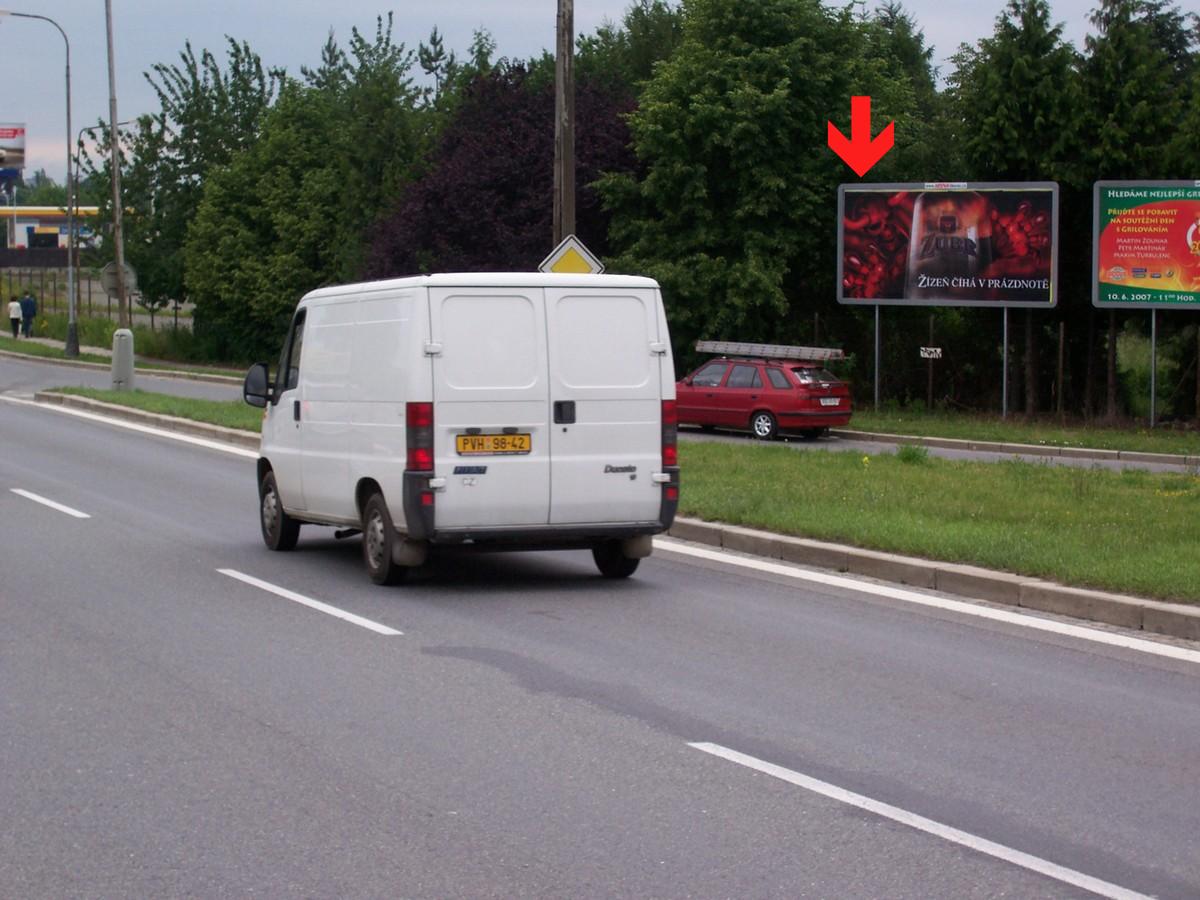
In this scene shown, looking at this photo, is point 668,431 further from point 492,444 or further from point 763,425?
point 763,425

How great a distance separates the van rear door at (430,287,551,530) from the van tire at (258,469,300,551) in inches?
112

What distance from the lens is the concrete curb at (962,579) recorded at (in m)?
10.1

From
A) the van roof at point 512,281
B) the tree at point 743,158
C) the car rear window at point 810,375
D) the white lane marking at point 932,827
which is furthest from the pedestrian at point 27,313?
the white lane marking at point 932,827

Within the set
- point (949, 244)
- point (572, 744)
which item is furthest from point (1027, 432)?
point (572, 744)

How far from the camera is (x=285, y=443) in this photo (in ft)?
45.0

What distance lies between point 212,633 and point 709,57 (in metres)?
30.7

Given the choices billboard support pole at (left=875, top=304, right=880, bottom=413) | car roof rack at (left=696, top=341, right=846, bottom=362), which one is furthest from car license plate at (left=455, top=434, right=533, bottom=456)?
billboard support pole at (left=875, top=304, right=880, bottom=413)

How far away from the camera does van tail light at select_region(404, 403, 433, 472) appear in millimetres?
11344

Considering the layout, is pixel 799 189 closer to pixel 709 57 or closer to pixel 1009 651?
pixel 709 57

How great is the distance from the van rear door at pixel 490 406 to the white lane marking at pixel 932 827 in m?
4.53

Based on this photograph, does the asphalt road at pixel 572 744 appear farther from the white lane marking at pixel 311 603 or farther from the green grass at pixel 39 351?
the green grass at pixel 39 351

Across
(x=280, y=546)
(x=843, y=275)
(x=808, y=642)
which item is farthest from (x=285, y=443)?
(x=843, y=275)

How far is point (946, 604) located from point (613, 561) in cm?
262

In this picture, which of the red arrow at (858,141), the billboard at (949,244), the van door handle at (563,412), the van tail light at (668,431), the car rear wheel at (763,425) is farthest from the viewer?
the red arrow at (858,141)
